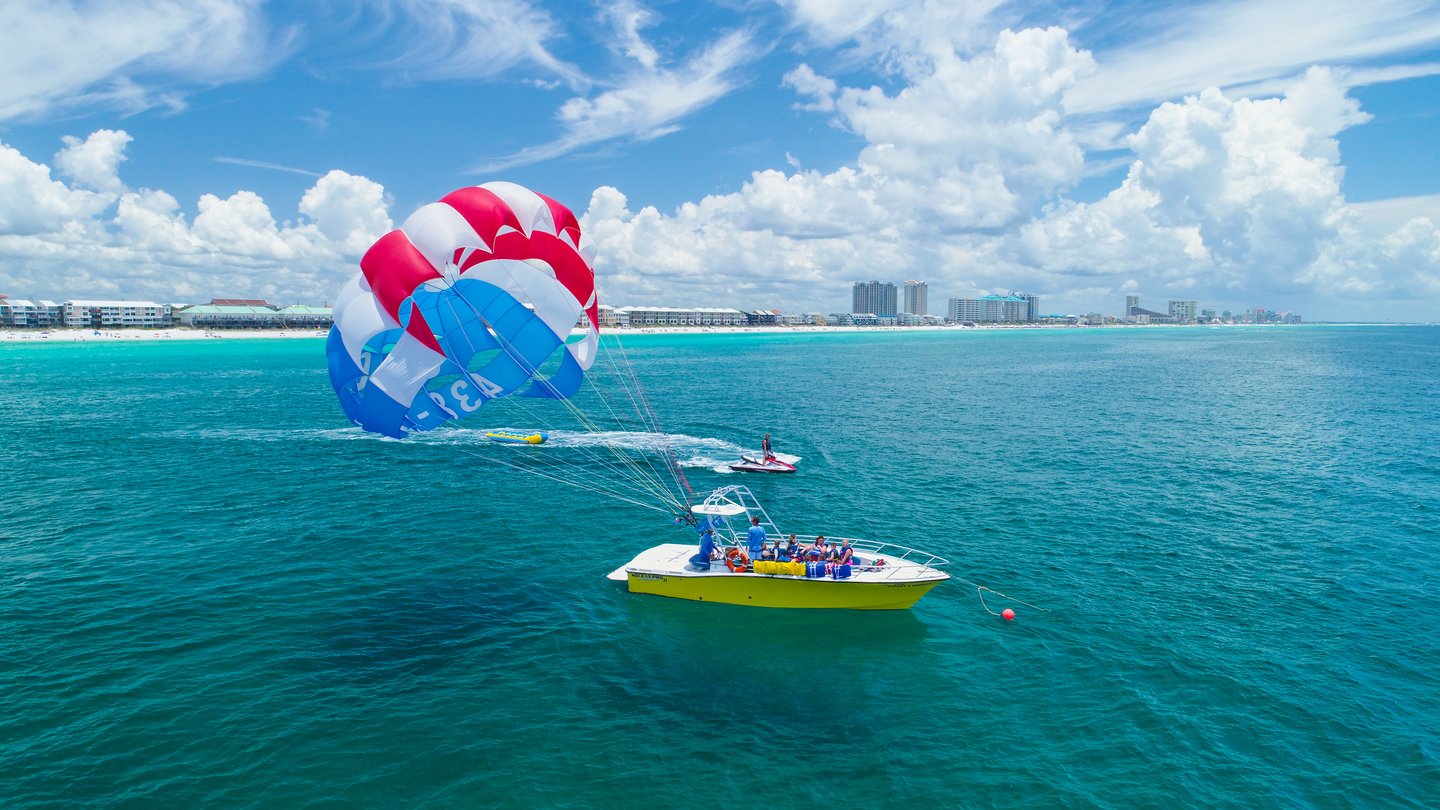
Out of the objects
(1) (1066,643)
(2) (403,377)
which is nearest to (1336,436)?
(1) (1066,643)

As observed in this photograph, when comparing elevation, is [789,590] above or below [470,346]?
below

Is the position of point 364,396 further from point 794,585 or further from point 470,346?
point 794,585

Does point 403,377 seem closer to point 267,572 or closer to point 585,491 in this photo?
point 267,572

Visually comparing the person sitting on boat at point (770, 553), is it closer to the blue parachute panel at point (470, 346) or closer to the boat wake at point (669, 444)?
the blue parachute panel at point (470, 346)

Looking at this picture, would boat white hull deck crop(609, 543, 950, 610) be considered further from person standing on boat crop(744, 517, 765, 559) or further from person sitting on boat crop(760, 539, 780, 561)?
person standing on boat crop(744, 517, 765, 559)

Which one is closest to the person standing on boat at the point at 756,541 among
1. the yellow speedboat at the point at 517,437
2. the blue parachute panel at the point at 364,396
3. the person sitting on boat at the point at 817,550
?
the person sitting on boat at the point at 817,550

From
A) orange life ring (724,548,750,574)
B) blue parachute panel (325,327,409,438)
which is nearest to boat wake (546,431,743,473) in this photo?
orange life ring (724,548,750,574)

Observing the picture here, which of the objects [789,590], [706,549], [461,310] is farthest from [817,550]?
[461,310]
